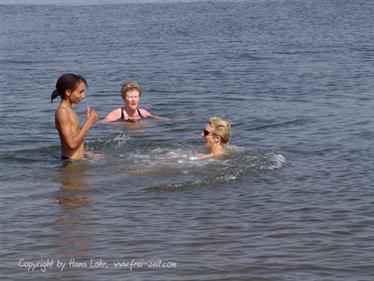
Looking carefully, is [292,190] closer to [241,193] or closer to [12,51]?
[241,193]

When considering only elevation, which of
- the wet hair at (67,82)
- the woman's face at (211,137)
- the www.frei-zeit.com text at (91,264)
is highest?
the wet hair at (67,82)

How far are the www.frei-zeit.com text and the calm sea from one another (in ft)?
0.07

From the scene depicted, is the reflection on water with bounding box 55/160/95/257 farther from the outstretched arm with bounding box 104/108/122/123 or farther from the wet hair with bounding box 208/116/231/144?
the outstretched arm with bounding box 104/108/122/123

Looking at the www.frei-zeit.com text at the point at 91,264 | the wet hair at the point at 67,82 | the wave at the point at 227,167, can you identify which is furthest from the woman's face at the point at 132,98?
the www.frei-zeit.com text at the point at 91,264

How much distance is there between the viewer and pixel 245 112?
1526 cm

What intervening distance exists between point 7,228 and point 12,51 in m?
17.5

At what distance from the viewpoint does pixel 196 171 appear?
10.8m

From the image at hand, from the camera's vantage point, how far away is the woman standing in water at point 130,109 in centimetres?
1419

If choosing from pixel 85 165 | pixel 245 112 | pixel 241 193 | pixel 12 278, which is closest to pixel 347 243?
pixel 241 193

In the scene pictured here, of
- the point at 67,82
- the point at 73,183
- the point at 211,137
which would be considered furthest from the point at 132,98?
the point at 73,183

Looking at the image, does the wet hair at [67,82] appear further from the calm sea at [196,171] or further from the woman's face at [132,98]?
the woman's face at [132,98]

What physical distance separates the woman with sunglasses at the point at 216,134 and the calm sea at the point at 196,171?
23 cm

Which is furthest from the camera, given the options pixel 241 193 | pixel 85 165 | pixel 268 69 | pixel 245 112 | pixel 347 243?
pixel 268 69

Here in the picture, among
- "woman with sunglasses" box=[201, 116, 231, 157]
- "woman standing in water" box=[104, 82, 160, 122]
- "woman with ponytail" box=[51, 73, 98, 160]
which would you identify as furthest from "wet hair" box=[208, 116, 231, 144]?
"woman standing in water" box=[104, 82, 160, 122]
